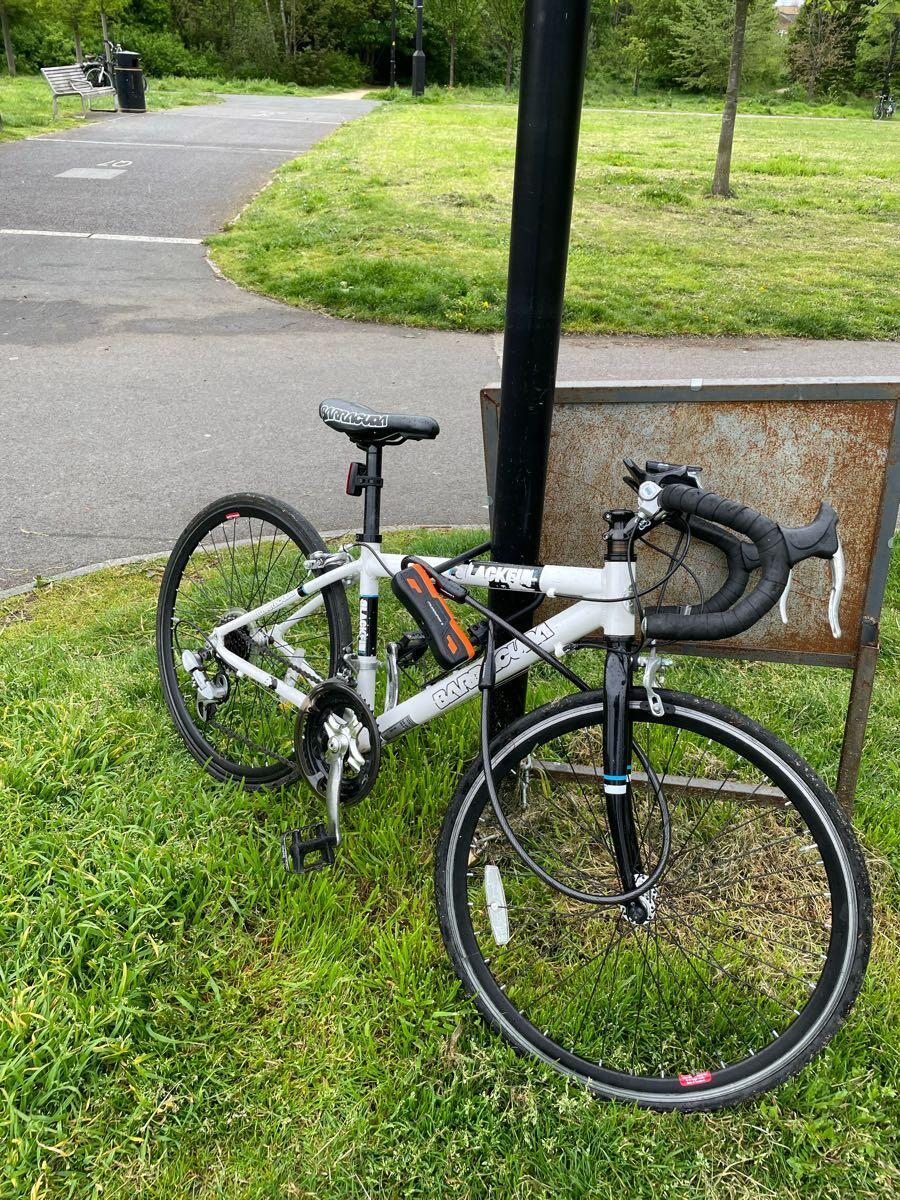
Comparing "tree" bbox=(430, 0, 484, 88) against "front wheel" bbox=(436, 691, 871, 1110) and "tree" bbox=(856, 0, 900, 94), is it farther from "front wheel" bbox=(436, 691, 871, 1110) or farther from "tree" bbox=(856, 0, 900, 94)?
"front wheel" bbox=(436, 691, 871, 1110)

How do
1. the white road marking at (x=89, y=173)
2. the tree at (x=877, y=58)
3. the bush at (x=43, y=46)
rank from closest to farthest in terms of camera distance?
the white road marking at (x=89, y=173), the bush at (x=43, y=46), the tree at (x=877, y=58)

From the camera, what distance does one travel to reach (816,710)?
363cm

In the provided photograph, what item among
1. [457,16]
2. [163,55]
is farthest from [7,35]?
[457,16]

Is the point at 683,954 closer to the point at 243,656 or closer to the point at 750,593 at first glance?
the point at 750,593

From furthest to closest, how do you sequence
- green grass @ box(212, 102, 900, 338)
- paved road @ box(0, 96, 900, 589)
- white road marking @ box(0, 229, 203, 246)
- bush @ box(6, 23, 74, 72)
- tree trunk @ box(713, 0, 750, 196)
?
1. bush @ box(6, 23, 74, 72)
2. tree trunk @ box(713, 0, 750, 196)
3. white road marking @ box(0, 229, 203, 246)
4. green grass @ box(212, 102, 900, 338)
5. paved road @ box(0, 96, 900, 589)

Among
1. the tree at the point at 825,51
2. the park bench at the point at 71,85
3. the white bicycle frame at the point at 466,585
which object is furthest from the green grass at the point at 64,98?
the tree at the point at 825,51

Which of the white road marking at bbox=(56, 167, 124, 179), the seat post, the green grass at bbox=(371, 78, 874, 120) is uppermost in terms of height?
the green grass at bbox=(371, 78, 874, 120)

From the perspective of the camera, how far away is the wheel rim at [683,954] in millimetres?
2182

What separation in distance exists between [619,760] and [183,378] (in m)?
5.83

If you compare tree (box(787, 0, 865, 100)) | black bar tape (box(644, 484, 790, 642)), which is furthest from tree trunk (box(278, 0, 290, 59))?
black bar tape (box(644, 484, 790, 642))

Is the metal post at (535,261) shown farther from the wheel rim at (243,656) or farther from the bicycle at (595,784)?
the wheel rim at (243,656)

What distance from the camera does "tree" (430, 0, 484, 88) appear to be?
138 feet

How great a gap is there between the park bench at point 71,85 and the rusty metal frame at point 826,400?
22074 mm

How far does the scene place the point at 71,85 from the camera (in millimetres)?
21906
